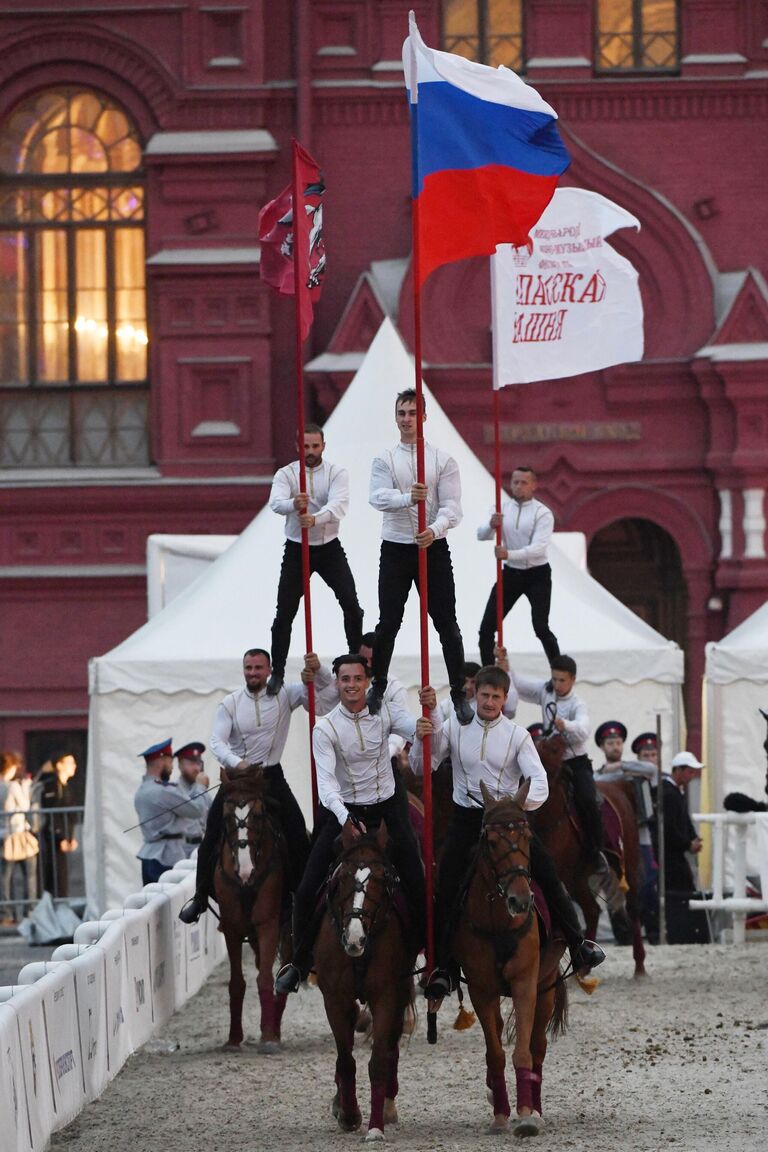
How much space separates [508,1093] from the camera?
37.2 ft

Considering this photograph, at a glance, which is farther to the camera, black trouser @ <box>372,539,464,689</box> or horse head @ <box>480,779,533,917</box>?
black trouser @ <box>372,539,464,689</box>

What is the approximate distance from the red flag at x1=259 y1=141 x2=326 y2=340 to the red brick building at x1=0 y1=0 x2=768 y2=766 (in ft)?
36.0

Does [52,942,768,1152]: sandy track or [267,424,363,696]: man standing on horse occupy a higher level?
[267,424,363,696]: man standing on horse

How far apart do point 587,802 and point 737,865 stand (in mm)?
3897

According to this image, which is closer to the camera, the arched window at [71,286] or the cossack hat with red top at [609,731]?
the cossack hat with red top at [609,731]

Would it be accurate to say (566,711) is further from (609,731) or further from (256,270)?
(256,270)

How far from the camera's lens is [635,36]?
26.1 metres

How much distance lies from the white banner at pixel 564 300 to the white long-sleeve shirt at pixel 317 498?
3146 millimetres

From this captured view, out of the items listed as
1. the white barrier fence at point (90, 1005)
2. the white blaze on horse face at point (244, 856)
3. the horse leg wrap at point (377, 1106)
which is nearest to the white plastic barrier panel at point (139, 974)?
the white barrier fence at point (90, 1005)

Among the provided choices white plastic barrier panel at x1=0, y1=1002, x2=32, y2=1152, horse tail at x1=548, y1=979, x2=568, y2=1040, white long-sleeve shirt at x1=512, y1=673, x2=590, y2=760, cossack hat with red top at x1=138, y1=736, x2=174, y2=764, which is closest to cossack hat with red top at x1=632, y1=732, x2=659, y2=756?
white long-sleeve shirt at x1=512, y1=673, x2=590, y2=760

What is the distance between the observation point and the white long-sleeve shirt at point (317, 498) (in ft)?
42.7

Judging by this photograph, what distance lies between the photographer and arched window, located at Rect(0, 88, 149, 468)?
25.9 m

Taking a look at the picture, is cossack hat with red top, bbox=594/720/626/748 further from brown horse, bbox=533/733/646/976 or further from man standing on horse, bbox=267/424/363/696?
man standing on horse, bbox=267/424/363/696

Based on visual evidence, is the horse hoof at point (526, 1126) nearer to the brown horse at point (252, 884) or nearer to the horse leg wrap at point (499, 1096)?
the horse leg wrap at point (499, 1096)
